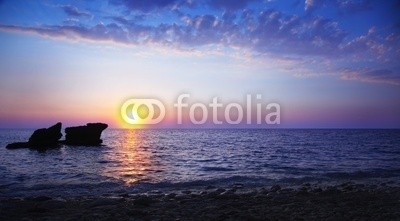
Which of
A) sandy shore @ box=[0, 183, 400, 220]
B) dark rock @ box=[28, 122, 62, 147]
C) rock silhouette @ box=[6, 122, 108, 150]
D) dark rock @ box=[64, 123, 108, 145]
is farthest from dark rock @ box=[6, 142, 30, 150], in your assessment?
sandy shore @ box=[0, 183, 400, 220]

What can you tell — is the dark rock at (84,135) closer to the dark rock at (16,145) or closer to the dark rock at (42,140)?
the dark rock at (42,140)

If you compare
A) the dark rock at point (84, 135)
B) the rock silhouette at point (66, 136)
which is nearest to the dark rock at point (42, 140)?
the rock silhouette at point (66, 136)

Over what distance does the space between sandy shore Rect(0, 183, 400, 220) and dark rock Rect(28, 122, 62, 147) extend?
2431 inches

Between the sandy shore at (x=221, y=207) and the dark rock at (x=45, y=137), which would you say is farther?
the dark rock at (x=45, y=137)

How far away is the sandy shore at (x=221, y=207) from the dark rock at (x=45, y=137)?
203ft

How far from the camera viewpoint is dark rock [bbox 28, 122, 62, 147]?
70.2 m

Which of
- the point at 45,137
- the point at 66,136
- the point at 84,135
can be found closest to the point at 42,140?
the point at 45,137

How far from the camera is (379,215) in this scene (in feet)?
38.8

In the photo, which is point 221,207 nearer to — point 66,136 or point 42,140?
point 42,140

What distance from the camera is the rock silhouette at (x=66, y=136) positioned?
232ft

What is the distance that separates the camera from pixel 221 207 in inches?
539

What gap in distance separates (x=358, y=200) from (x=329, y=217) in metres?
4.33

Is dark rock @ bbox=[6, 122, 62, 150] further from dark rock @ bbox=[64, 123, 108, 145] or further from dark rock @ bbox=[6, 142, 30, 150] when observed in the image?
dark rock @ bbox=[64, 123, 108, 145]

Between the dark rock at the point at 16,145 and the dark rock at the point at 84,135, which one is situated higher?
the dark rock at the point at 84,135
